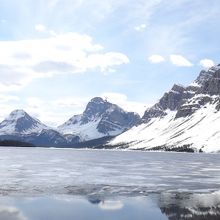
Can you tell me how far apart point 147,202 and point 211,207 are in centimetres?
733

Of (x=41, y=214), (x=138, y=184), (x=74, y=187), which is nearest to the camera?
(x=41, y=214)

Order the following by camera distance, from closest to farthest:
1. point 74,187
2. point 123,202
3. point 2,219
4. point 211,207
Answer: point 2,219 < point 211,207 < point 123,202 < point 74,187

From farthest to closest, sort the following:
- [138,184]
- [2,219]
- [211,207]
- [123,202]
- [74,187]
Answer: [138,184] < [74,187] < [123,202] < [211,207] < [2,219]

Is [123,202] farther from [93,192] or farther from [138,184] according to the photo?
[138,184]

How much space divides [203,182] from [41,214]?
36.9 m

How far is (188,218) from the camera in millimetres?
41219

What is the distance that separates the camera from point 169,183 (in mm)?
72812

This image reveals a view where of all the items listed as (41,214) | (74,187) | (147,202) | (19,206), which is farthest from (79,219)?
(74,187)

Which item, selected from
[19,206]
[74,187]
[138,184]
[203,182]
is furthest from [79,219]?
[203,182]

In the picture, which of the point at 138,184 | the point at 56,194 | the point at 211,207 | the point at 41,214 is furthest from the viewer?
the point at 138,184

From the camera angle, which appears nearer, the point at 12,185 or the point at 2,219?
the point at 2,219

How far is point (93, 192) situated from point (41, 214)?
54.3 ft

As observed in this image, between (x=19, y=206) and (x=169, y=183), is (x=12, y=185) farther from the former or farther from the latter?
(x=169, y=183)

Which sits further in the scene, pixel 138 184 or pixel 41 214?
pixel 138 184
